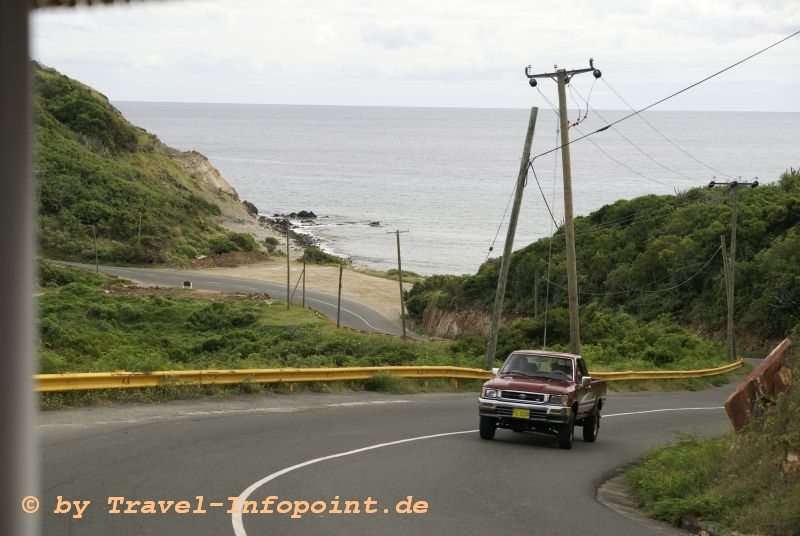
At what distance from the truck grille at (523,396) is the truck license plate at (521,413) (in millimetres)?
189

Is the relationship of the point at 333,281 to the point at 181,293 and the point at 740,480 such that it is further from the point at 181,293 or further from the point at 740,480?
the point at 740,480

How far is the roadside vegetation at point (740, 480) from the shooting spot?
413 inches

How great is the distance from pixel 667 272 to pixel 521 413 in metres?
44.9

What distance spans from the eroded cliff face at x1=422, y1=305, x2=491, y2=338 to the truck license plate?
136 feet

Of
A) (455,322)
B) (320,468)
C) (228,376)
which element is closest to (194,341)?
(455,322)

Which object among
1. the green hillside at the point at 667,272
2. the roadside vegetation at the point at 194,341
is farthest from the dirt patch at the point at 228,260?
the green hillside at the point at 667,272

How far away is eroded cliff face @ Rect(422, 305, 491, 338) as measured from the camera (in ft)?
198

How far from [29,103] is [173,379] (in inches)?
665

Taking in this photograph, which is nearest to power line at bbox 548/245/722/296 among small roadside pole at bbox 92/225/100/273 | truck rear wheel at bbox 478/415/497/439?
small roadside pole at bbox 92/225/100/273

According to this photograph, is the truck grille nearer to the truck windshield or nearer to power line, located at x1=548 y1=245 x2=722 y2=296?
the truck windshield

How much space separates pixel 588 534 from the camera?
34.7 ft

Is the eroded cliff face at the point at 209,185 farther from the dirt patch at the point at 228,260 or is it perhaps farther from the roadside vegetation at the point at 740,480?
the roadside vegetation at the point at 740,480

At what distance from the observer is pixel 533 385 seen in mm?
17172

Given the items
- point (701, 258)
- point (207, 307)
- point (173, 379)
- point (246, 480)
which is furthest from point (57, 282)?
point (246, 480)
